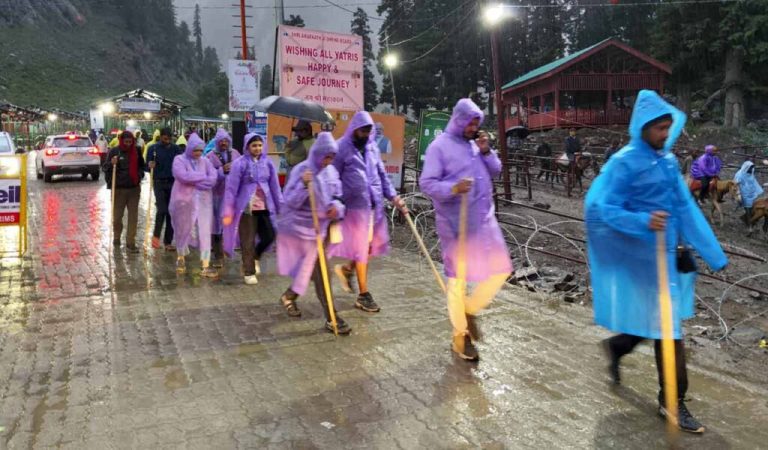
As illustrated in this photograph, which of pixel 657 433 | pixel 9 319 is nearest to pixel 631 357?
pixel 657 433

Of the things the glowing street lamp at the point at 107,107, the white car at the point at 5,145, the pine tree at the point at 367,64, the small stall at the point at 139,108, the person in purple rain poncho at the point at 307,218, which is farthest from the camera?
the pine tree at the point at 367,64

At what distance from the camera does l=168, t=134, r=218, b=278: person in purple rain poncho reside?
7.57 metres

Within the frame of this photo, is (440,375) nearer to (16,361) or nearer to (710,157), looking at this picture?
(16,361)

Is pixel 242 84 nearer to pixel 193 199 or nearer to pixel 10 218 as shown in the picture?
pixel 10 218

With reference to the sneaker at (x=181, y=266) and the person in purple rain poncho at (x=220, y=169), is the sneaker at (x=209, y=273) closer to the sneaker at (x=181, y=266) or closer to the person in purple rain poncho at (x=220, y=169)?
the sneaker at (x=181, y=266)

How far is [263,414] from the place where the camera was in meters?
3.77

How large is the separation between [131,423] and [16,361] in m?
1.69

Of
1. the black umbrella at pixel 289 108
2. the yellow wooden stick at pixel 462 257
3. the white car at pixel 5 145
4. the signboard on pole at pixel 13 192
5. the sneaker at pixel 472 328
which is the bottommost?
the sneaker at pixel 472 328

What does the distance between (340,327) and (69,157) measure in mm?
17907

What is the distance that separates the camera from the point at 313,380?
4301 mm

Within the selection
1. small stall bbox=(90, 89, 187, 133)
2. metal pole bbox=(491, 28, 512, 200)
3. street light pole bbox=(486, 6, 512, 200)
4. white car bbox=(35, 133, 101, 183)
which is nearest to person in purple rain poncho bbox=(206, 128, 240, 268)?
street light pole bbox=(486, 6, 512, 200)

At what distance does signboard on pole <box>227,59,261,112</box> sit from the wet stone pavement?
28.4ft

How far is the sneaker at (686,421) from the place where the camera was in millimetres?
3479

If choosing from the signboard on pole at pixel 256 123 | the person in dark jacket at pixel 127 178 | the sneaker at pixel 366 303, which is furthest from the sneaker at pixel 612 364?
the signboard on pole at pixel 256 123
